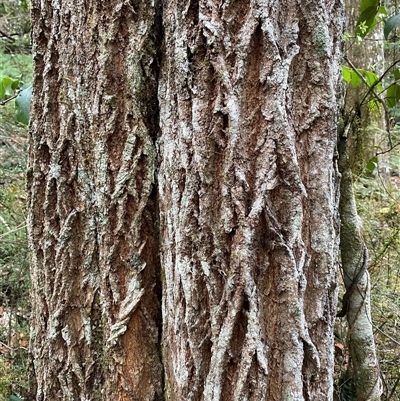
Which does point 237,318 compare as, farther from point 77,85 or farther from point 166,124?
point 77,85

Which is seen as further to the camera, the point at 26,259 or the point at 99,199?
the point at 26,259

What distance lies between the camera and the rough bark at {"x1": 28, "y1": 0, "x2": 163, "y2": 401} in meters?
1.12

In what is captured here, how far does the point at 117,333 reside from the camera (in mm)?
1118

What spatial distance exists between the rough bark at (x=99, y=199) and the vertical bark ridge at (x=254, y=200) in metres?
0.14

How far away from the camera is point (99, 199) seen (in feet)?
3.76

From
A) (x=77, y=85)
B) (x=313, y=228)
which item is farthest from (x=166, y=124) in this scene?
(x=313, y=228)

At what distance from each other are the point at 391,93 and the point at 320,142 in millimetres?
1387

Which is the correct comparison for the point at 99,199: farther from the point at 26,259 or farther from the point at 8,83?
the point at 26,259

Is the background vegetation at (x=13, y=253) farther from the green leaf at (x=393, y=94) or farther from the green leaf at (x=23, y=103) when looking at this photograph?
the green leaf at (x=393, y=94)

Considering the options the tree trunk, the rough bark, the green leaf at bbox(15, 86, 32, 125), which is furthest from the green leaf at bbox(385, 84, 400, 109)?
the green leaf at bbox(15, 86, 32, 125)

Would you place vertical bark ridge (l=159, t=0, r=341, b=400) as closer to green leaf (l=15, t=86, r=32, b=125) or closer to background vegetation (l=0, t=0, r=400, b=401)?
green leaf (l=15, t=86, r=32, b=125)

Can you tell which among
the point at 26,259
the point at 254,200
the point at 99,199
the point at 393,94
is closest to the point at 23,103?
→ the point at 99,199

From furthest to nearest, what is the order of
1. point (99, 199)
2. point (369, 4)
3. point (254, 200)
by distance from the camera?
1. point (369, 4)
2. point (99, 199)
3. point (254, 200)

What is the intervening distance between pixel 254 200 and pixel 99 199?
1.38 ft
